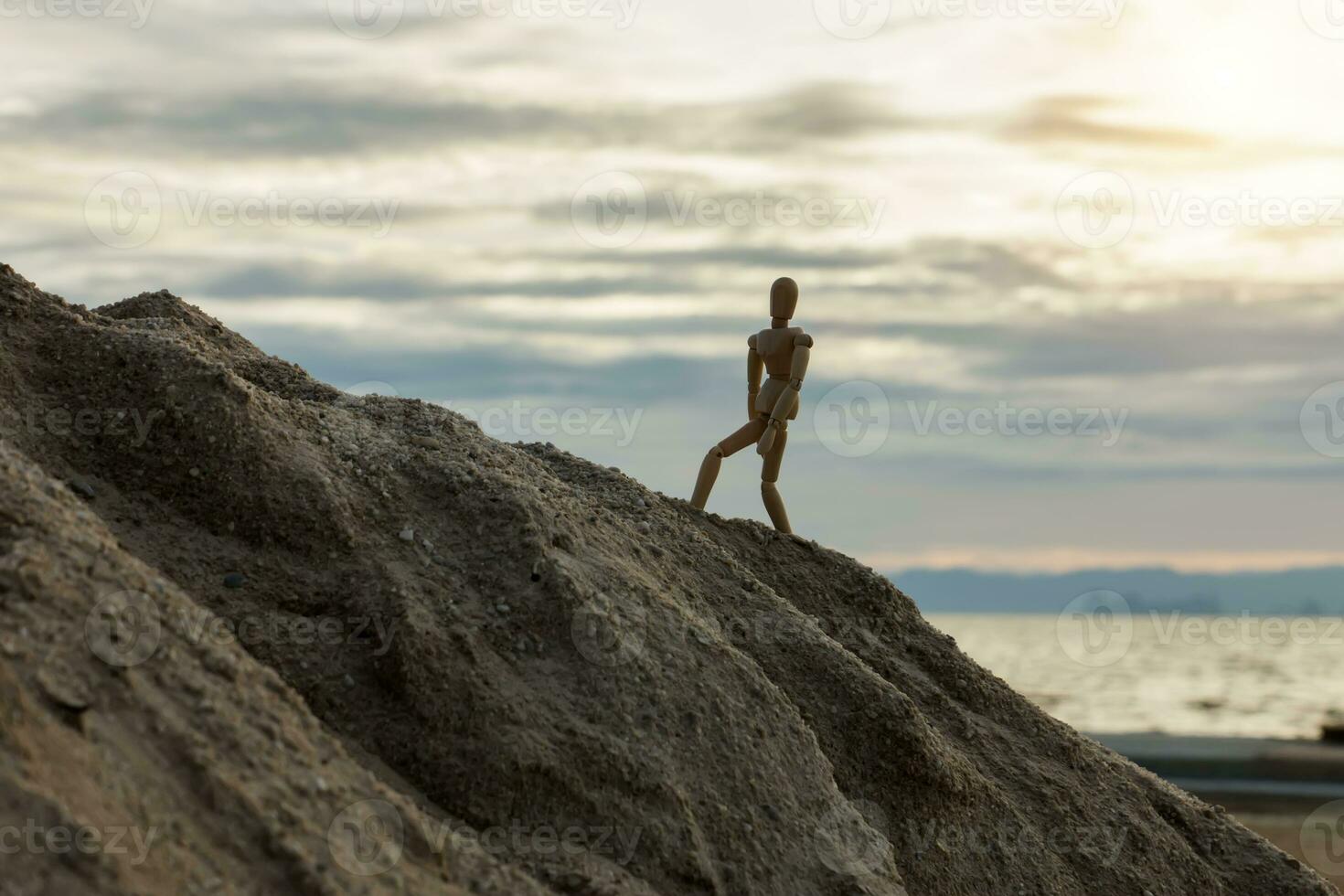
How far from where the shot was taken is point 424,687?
6859 millimetres

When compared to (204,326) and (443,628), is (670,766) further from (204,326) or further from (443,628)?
(204,326)

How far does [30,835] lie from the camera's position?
175 inches

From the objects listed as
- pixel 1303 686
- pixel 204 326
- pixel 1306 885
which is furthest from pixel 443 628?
pixel 1303 686

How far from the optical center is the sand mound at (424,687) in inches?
205
